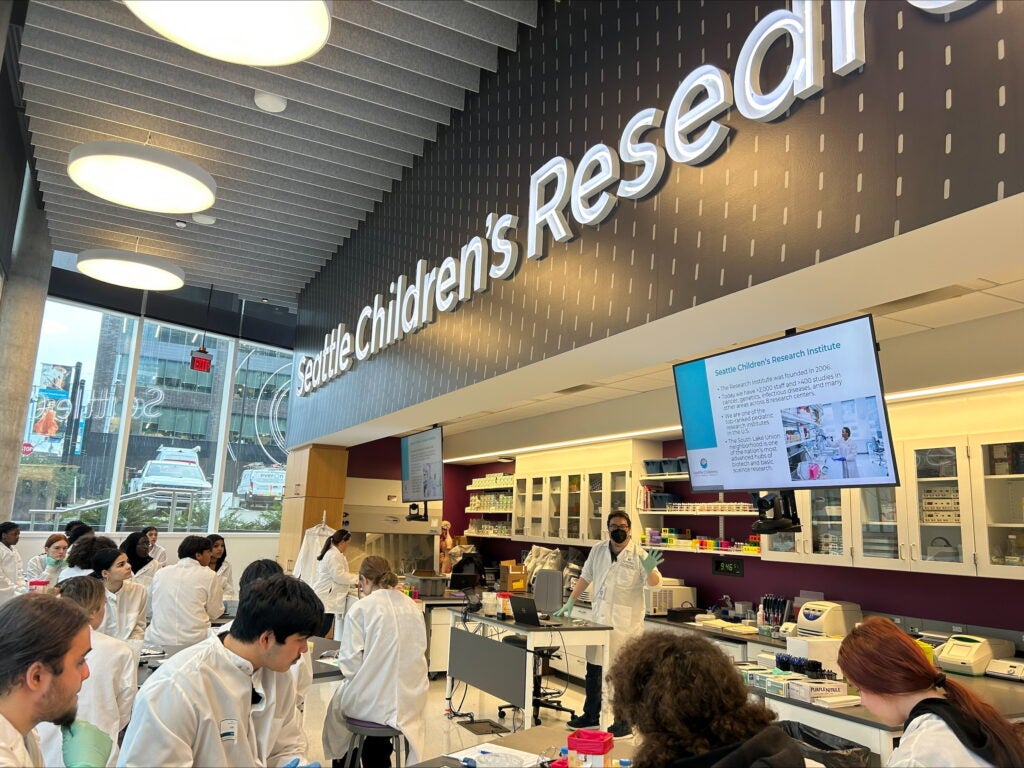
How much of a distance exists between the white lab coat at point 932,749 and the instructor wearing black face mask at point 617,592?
12.5 feet

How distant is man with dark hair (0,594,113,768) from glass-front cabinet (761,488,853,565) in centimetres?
502

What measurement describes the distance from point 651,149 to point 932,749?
2.51m

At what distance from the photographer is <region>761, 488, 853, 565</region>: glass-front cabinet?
5.43 m

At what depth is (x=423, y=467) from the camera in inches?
295

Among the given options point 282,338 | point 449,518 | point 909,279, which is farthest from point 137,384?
point 909,279

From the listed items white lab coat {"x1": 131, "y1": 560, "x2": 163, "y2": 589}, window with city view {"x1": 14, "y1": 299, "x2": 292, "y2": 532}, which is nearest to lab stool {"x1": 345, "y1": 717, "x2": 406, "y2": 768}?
white lab coat {"x1": 131, "y1": 560, "x2": 163, "y2": 589}

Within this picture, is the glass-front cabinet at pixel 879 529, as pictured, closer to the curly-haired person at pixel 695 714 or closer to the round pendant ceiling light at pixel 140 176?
the curly-haired person at pixel 695 714

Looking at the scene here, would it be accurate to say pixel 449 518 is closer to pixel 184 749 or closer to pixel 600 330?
pixel 600 330

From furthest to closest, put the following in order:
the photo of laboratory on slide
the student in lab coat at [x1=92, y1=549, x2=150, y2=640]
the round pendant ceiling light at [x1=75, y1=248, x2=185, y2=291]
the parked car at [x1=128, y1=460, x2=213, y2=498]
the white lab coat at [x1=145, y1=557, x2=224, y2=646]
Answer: the parked car at [x1=128, y1=460, x2=213, y2=498]
the round pendant ceiling light at [x1=75, y1=248, x2=185, y2=291]
the white lab coat at [x1=145, y1=557, x2=224, y2=646]
the student in lab coat at [x1=92, y1=549, x2=150, y2=640]
the photo of laboratory on slide

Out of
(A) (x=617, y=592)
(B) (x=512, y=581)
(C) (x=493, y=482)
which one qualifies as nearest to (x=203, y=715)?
(A) (x=617, y=592)

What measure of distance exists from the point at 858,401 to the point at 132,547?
5847mm

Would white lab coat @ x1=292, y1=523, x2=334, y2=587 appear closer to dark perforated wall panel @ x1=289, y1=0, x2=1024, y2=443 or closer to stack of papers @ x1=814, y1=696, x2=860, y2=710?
dark perforated wall panel @ x1=289, y1=0, x2=1024, y2=443

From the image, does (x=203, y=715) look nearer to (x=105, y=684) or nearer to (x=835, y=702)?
(x=105, y=684)

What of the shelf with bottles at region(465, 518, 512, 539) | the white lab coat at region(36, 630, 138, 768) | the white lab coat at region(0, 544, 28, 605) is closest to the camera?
the white lab coat at region(36, 630, 138, 768)
